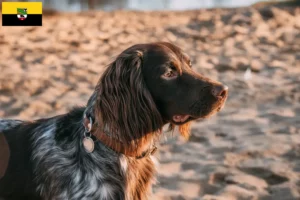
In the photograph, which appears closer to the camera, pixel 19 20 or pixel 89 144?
pixel 89 144

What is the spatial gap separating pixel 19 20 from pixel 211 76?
439cm

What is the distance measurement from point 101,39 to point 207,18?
4.18 meters

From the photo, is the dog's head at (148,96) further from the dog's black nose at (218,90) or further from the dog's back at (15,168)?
the dog's back at (15,168)

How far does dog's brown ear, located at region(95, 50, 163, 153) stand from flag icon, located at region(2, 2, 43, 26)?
7.12 metres

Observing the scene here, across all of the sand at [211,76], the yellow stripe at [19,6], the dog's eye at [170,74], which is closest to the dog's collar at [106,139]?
the dog's eye at [170,74]

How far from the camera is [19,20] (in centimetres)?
1016

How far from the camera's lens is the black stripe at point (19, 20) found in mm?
9922

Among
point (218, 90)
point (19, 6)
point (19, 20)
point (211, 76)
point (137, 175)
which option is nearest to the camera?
point (218, 90)

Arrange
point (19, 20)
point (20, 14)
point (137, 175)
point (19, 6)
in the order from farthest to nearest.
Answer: point (20, 14) < point (19, 20) < point (19, 6) < point (137, 175)

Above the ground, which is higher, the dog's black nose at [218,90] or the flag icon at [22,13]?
the dog's black nose at [218,90]

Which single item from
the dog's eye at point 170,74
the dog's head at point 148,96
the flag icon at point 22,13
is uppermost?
the dog's eye at point 170,74

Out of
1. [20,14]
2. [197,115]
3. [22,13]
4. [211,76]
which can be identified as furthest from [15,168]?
[20,14]

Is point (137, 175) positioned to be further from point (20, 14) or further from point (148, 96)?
point (20, 14)

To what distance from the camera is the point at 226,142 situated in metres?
5.04
